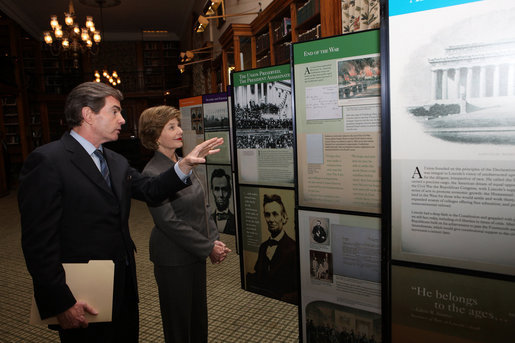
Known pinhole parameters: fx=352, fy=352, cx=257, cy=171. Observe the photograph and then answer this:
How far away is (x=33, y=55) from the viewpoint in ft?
43.0

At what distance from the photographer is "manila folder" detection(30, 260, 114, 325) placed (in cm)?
148

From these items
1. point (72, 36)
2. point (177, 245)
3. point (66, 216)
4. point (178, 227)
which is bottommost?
point (177, 245)

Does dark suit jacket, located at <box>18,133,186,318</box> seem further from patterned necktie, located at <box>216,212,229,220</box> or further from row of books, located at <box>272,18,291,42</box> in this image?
row of books, located at <box>272,18,291,42</box>

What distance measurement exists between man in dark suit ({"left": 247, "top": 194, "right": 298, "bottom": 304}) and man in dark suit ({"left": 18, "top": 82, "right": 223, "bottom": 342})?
154 centimetres

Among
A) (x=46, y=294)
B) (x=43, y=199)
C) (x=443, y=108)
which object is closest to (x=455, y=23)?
(x=443, y=108)

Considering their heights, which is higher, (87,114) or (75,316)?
(87,114)

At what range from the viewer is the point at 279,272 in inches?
129

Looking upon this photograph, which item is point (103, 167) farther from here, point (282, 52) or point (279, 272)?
point (282, 52)

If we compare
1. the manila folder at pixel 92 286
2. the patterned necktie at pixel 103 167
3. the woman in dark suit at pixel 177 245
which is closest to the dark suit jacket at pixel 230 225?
the woman in dark suit at pixel 177 245

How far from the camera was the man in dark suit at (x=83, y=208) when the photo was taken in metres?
1.42

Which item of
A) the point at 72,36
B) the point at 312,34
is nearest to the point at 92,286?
the point at 312,34

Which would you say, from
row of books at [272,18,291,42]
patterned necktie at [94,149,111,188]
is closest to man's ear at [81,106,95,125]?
A: patterned necktie at [94,149,111,188]

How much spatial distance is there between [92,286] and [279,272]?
2.04 meters
